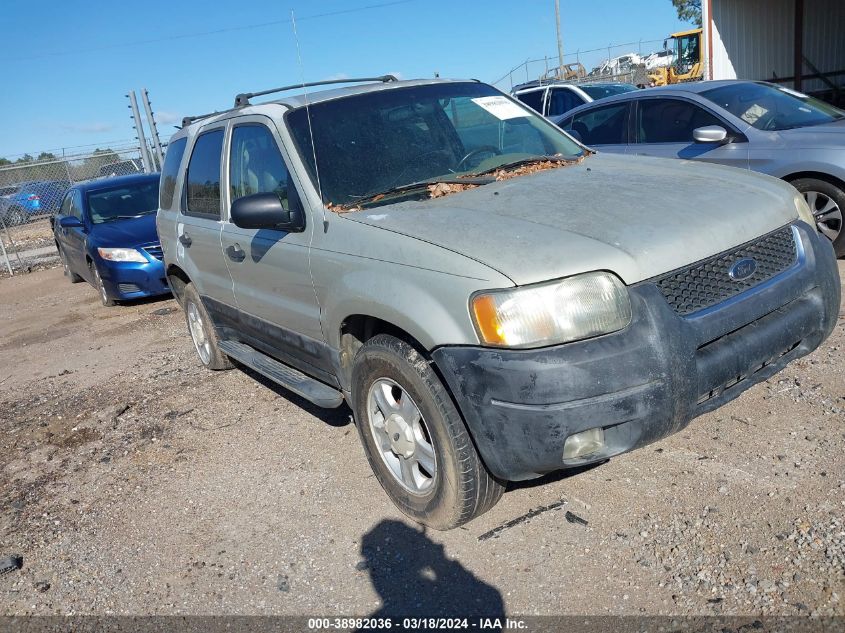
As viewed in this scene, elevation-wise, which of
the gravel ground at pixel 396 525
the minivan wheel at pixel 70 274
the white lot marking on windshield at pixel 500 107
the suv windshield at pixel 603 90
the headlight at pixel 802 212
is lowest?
the minivan wheel at pixel 70 274

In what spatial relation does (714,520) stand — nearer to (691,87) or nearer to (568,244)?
(568,244)

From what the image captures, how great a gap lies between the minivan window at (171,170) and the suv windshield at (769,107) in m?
4.86

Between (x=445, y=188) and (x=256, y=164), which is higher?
(x=256, y=164)

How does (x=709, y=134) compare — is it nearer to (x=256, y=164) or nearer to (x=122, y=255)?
(x=256, y=164)

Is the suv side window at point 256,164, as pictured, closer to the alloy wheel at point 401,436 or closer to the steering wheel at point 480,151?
the steering wheel at point 480,151

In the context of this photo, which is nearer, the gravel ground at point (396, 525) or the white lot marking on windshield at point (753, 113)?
the gravel ground at point (396, 525)

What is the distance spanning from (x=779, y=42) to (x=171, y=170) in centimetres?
1648

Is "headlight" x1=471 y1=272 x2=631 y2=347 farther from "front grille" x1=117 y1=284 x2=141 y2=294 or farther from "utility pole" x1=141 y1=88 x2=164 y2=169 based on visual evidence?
"utility pole" x1=141 y1=88 x2=164 y2=169

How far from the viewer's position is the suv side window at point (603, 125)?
749cm

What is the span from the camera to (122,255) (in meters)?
9.07

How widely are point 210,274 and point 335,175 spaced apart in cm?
168

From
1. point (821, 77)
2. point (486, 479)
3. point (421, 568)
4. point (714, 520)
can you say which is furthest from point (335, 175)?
point (821, 77)

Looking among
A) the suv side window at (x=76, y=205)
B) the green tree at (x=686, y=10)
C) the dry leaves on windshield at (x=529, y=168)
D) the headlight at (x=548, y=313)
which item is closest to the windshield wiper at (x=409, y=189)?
the dry leaves on windshield at (x=529, y=168)

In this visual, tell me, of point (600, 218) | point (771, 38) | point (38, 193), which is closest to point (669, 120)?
point (600, 218)
